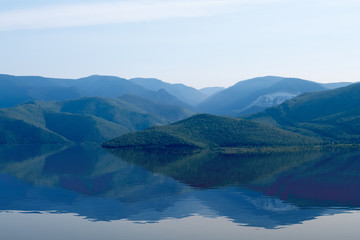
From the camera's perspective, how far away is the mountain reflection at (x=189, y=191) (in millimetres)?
77188

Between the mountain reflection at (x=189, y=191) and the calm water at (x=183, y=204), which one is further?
the mountain reflection at (x=189, y=191)

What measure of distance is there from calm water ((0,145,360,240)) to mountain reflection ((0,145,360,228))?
0.61ft

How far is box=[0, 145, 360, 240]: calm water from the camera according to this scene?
214ft

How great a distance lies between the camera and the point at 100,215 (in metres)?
75.4

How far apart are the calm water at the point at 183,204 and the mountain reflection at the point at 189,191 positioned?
0.61ft

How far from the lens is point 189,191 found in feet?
324

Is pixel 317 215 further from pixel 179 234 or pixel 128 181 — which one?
pixel 128 181

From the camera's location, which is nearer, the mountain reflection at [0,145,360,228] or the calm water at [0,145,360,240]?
the calm water at [0,145,360,240]

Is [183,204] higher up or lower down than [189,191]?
lower down

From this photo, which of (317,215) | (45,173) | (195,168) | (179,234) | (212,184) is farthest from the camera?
(195,168)

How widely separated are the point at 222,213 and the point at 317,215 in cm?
1598

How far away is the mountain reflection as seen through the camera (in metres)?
77.2

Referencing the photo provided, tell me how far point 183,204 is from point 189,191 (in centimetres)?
1470

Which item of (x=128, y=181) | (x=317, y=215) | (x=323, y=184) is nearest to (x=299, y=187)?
(x=323, y=184)
